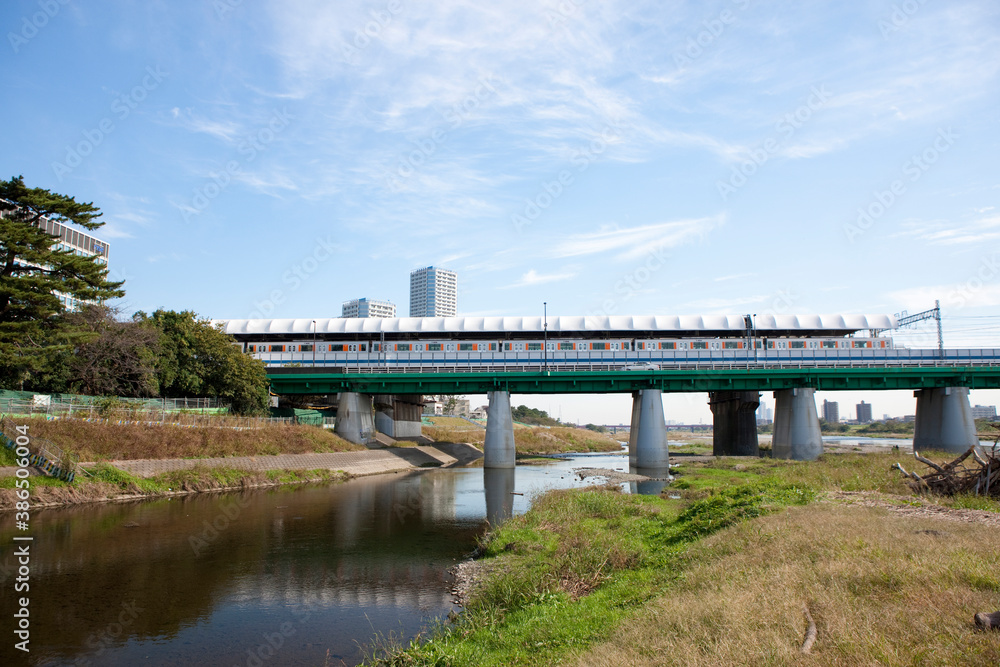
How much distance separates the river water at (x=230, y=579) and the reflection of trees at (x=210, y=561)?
50mm

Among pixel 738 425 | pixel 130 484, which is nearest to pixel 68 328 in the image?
pixel 130 484

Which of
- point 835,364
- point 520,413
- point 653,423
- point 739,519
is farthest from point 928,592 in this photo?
point 520,413

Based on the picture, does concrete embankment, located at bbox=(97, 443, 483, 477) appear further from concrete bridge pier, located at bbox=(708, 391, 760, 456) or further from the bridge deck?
concrete bridge pier, located at bbox=(708, 391, 760, 456)

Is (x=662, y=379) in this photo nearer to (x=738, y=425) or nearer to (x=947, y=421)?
(x=738, y=425)

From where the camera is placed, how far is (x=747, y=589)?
33.2 feet

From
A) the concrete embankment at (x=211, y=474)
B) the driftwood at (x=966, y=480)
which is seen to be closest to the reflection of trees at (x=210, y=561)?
the concrete embankment at (x=211, y=474)

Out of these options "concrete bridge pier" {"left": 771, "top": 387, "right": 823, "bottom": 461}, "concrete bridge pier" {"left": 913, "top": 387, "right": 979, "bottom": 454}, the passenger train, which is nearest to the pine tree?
the passenger train

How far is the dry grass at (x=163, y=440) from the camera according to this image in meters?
32.1

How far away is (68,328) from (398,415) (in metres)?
40.7

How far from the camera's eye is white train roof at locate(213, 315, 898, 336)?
219ft

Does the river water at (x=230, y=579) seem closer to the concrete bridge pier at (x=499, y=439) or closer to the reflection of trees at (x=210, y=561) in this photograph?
the reflection of trees at (x=210, y=561)

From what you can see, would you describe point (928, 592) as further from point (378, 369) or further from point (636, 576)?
point (378, 369)

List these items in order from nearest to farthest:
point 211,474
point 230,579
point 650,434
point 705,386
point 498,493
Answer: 1. point 230,579
2. point 211,474
3. point 498,493
4. point 650,434
5. point 705,386

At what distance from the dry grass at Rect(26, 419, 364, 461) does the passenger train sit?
16959 millimetres
